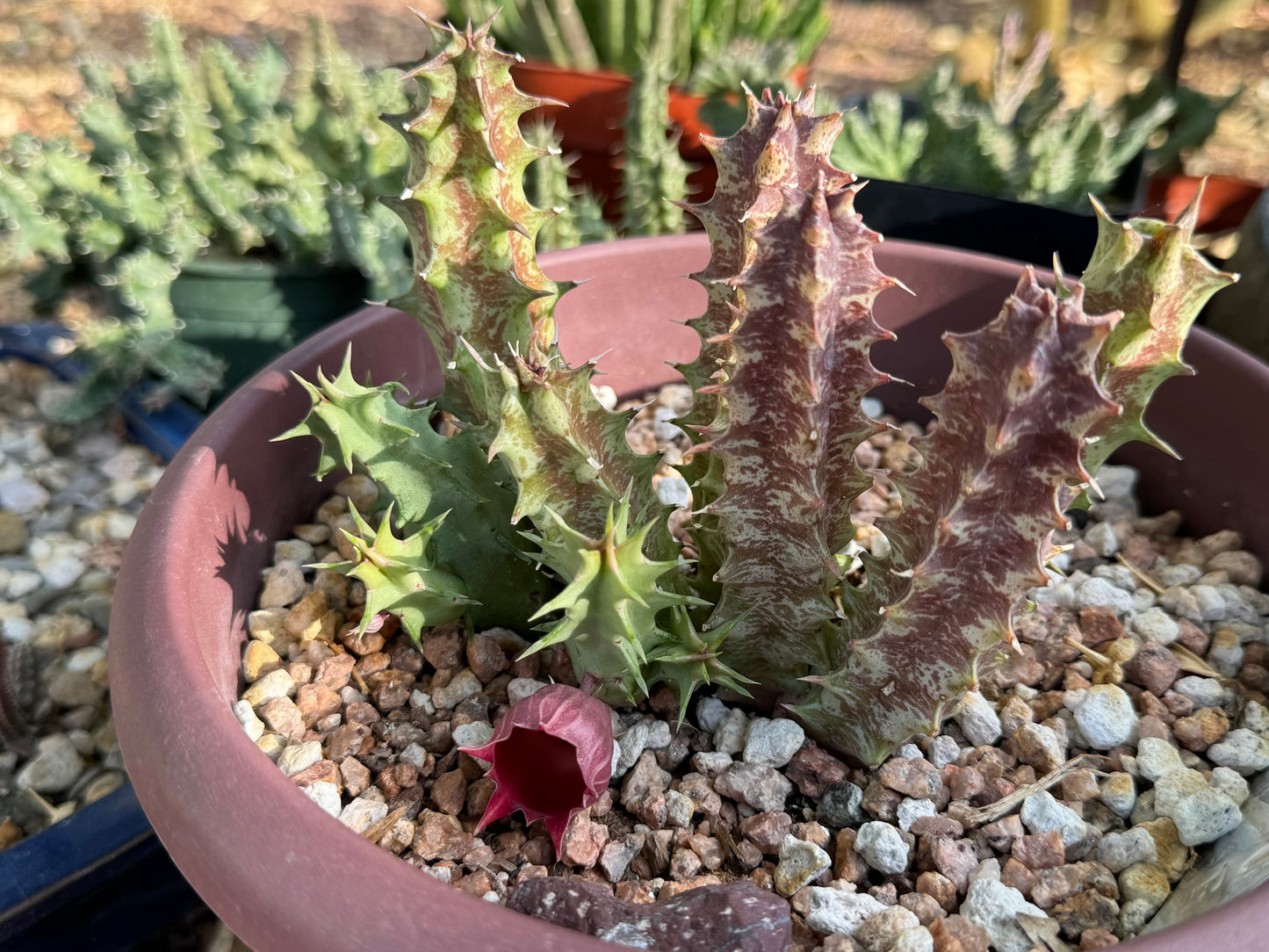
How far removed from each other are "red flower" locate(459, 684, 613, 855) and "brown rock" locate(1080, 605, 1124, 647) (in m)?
0.63

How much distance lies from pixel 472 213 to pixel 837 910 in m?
0.72

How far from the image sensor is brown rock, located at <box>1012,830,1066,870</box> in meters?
0.92

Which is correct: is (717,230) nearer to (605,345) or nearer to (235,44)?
(605,345)

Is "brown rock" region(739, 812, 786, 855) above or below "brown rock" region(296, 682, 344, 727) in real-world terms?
below

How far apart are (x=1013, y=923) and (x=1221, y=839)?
237mm

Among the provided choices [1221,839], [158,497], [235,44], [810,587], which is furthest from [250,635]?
[235,44]

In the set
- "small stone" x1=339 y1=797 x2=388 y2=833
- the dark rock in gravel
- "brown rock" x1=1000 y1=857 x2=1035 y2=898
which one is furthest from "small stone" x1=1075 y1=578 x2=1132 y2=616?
"small stone" x1=339 y1=797 x2=388 y2=833

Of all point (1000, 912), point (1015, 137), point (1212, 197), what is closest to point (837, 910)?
point (1000, 912)

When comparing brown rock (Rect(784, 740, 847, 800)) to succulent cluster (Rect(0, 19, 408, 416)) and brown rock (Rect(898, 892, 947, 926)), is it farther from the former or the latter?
succulent cluster (Rect(0, 19, 408, 416))

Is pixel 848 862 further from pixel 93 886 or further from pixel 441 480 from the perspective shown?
pixel 93 886

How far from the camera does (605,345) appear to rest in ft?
4.86

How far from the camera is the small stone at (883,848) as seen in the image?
915mm

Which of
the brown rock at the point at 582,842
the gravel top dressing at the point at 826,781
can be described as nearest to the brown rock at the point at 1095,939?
the gravel top dressing at the point at 826,781

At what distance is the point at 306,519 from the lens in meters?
1.28
